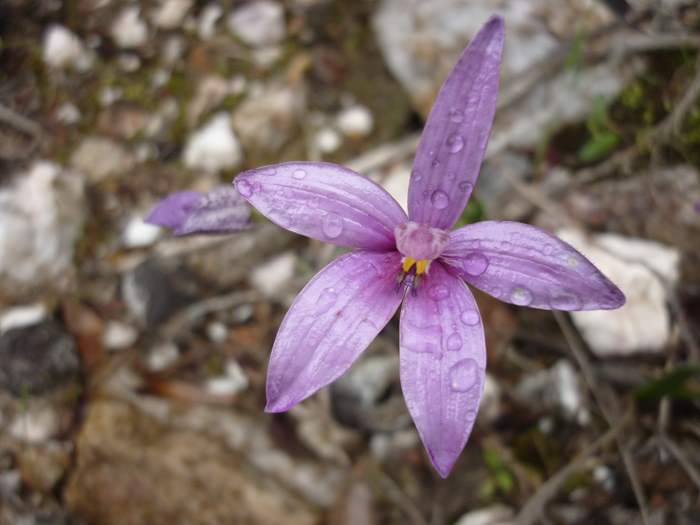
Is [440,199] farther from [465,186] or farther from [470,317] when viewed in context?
[470,317]

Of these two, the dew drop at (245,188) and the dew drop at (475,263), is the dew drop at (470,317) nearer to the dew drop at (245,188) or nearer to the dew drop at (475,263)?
the dew drop at (475,263)

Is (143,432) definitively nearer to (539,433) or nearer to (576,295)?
(539,433)

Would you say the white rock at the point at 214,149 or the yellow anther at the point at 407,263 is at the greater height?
the yellow anther at the point at 407,263

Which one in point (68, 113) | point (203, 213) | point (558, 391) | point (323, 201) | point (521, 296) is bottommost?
point (558, 391)

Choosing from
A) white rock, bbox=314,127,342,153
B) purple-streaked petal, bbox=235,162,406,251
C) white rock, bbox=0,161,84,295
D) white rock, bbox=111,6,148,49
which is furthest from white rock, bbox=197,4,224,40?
purple-streaked petal, bbox=235,162,406,251

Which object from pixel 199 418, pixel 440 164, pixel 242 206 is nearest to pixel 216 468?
pixel 199 418

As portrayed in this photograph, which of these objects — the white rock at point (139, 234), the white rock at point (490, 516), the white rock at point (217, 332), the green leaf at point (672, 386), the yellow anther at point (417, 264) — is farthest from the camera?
the white rock at point (139, 234)

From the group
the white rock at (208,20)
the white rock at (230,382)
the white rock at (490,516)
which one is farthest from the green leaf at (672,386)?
the white rock at (208,20)

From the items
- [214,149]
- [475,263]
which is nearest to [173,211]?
[475,263]
